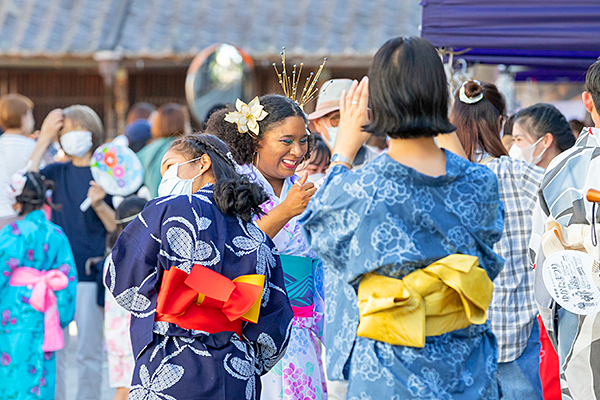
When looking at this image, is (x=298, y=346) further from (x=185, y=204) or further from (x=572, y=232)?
(x=572, y=232)

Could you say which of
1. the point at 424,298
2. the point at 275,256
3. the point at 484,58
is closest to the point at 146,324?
the point at 275,256

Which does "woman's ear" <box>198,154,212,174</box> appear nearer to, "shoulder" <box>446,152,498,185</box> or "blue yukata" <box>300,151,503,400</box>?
"blue yukata" <box>300,151,503,400</box>

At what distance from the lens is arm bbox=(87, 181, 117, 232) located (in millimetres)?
5098

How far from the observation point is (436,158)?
212 cm

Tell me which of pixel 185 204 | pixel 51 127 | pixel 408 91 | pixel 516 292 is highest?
pixel 408 91

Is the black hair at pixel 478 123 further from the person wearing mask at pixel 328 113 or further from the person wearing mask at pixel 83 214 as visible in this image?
the person wearing mask at pixel 83 214

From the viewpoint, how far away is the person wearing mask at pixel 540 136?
390 centimetres

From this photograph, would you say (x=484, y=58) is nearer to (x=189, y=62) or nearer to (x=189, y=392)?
(x=189, y=392)

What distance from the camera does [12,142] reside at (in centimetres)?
520

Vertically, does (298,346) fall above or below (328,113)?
below

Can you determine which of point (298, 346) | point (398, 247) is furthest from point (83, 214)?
point (398, 247)

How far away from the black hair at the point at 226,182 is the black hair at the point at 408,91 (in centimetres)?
60

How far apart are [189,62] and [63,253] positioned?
6785 millimetres

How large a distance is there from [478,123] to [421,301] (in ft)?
4.92
